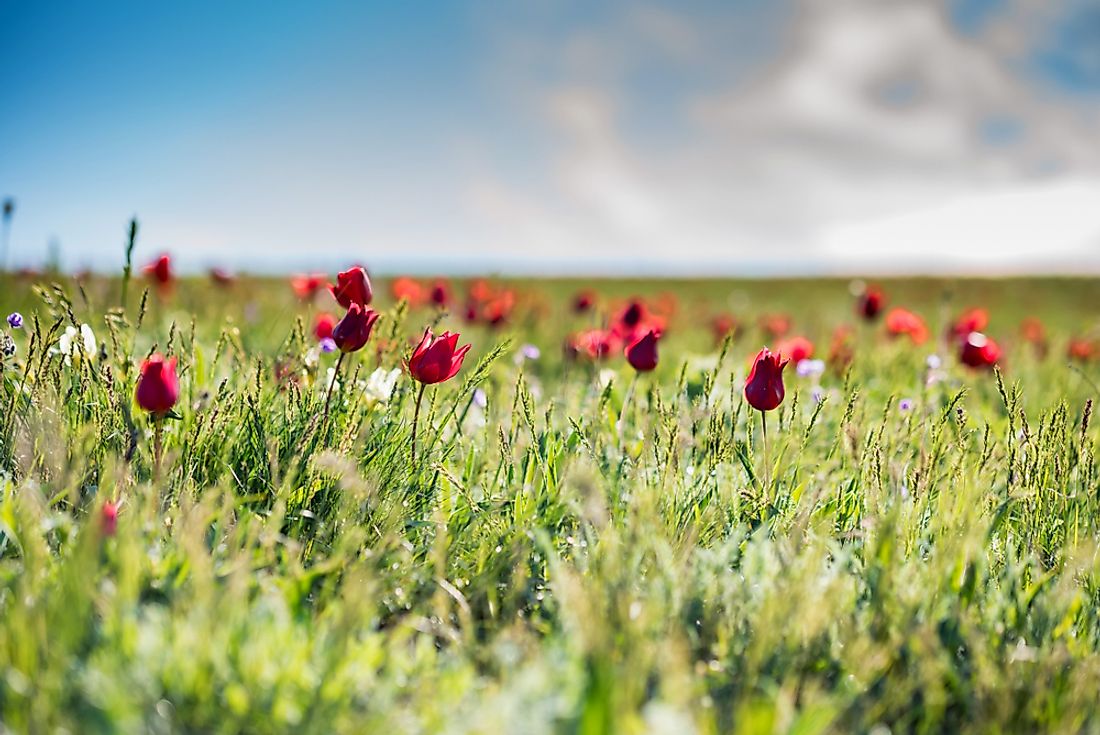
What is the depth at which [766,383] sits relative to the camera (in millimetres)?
2180

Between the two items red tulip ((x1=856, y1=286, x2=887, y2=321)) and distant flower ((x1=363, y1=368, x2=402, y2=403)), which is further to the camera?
red tulip ((x1=856, y1=286, x2=887, y2=321))

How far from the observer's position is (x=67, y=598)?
1274 millimetres

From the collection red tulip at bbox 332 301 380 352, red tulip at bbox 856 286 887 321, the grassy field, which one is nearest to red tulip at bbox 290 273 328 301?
the grassy field

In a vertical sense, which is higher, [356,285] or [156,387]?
[356,285]

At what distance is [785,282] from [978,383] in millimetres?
19538

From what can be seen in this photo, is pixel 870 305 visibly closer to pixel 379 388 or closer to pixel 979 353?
pixel 979 353

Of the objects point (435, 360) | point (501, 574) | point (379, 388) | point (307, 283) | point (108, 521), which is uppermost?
point (307, 283)

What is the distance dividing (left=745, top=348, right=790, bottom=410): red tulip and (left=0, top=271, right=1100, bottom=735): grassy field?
18cm

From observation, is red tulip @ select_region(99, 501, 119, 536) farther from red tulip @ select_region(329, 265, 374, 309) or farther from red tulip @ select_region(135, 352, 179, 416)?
red tulip @ select_region(329, 265, 374, 309)

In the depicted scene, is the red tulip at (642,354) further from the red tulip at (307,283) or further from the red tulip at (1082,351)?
the red tulip at (1082,351)

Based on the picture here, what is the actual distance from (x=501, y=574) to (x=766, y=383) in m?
0.84

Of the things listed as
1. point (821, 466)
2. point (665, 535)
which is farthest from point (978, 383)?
point (665, 535)

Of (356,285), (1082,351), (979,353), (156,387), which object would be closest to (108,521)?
(156,387)

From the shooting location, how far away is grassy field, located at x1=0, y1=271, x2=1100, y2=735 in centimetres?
121
